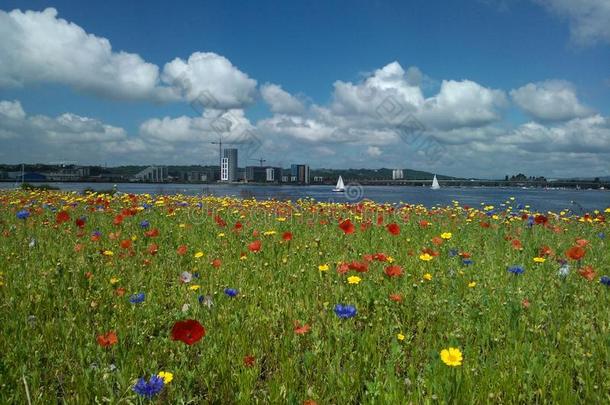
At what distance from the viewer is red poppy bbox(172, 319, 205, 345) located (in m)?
1.94

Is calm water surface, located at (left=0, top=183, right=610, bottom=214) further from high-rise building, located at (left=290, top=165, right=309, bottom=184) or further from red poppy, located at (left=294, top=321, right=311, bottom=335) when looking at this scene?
high-rise building, located at (left=290, top=165, right=309, bottom=184)

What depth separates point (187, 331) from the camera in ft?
6.41

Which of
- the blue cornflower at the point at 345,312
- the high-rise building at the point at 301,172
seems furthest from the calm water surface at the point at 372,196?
the high-rise building at the point at 301,172

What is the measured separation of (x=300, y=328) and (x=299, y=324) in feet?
0.39

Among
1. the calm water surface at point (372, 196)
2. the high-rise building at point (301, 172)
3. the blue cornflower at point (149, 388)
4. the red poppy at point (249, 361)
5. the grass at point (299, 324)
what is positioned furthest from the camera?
the high-rise building at point (301, 172)

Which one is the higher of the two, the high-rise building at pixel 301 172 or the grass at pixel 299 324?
the high-rise building at pixel 301 172

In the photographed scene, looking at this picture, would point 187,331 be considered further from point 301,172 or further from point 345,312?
point 301,172

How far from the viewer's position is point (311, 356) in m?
2.42

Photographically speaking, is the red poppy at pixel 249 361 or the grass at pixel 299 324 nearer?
the grass at pixel 299 324

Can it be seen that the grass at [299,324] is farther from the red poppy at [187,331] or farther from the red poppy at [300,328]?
the red poppy at [187,331]

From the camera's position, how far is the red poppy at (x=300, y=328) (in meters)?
2.60

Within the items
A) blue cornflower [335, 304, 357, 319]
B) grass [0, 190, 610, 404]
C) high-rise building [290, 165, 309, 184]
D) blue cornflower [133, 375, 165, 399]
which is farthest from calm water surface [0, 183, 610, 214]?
high-rise building [290, 165, 309, 184]

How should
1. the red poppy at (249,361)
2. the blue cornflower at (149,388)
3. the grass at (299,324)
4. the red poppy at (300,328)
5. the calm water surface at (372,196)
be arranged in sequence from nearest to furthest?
1. the blue cornflower at (149,388)
2. the grass at (299,324)
3. the red poppy at (249,361)
4. the red poppy at (300,328)
5. the calm water surface at (372,196)

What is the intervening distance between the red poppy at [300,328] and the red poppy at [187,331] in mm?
805
